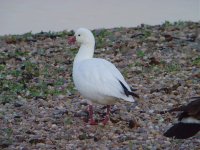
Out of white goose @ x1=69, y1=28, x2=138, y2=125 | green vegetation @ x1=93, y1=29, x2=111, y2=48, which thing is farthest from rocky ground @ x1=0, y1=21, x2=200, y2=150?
white goose @ x1=69, y1=28, x2=138, y2=125

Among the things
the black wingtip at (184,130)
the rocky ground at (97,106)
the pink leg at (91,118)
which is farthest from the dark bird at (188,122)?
the pink leg at (91,118)

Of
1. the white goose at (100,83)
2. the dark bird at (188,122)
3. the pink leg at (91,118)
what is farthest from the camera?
the pink leg at (91,118)

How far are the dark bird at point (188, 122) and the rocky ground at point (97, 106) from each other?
0.50 meters

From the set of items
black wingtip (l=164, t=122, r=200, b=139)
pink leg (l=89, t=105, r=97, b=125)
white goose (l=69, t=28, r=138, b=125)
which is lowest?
pink leg (l=89, t=105, r=97, b=125)

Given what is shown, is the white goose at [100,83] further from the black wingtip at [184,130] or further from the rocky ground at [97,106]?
the black wingtip at [184,130]

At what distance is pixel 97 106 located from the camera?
888 cm

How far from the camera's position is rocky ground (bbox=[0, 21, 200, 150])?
7.49 metres

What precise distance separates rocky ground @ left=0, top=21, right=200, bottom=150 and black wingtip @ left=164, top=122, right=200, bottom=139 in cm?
49

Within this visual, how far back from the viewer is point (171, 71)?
1007 cm

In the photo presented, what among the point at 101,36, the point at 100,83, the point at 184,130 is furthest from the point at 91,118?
the point at 101,36

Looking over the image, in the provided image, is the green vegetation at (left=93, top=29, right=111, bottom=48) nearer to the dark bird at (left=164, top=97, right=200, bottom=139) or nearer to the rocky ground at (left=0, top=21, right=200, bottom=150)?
the rocky ground at (left=0, top=21, right=200, bottom=150)

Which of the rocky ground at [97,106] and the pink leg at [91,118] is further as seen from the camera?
the pink leg at [91,118]

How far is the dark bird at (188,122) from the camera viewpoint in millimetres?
6508

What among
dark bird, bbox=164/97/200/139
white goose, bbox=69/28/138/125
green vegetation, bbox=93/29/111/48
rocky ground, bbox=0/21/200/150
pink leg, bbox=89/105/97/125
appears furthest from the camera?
green vegetation, bbox=93/29/111/48
